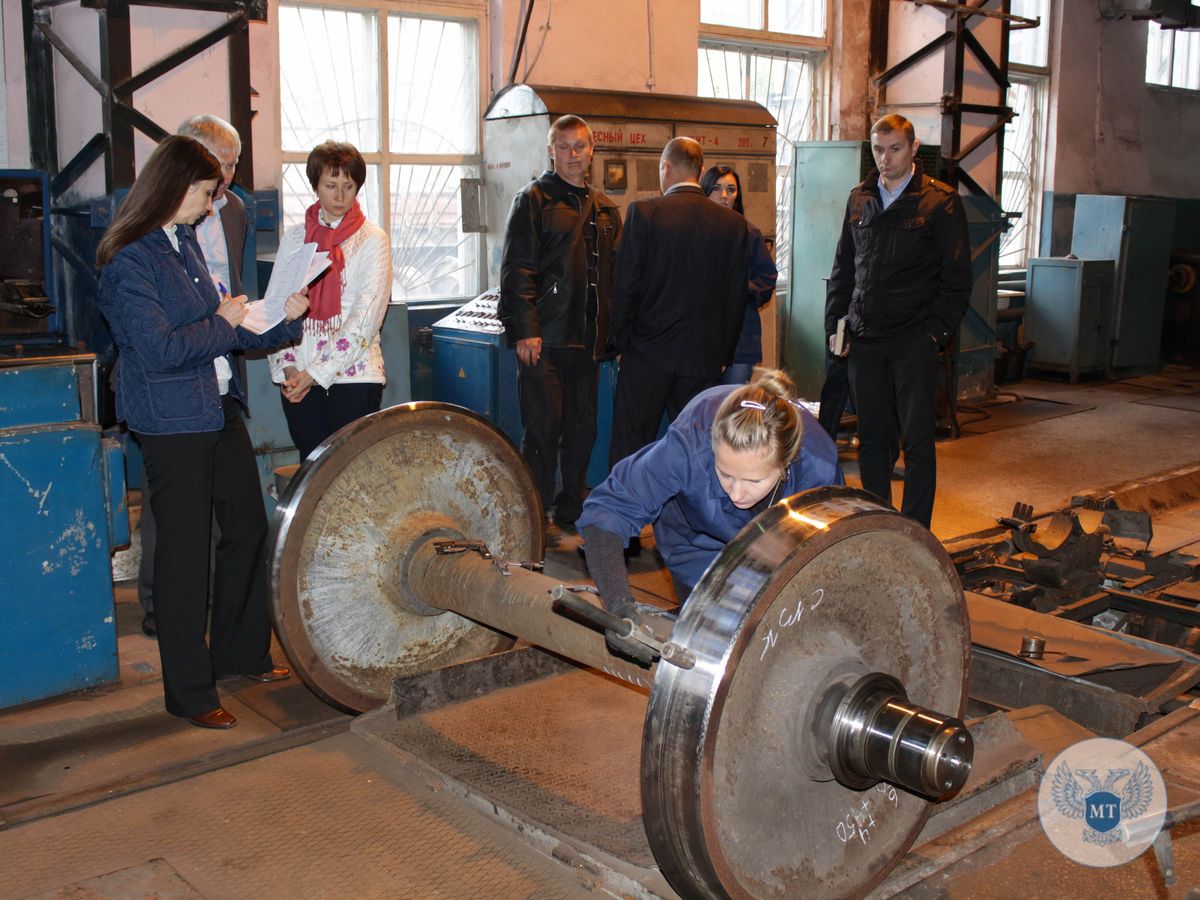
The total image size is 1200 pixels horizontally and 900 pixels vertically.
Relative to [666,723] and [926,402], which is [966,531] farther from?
[666,723]

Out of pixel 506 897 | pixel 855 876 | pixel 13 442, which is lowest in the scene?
pixel 506 897

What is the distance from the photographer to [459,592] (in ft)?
9.34

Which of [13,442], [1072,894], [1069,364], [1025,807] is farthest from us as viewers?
[1069,364]

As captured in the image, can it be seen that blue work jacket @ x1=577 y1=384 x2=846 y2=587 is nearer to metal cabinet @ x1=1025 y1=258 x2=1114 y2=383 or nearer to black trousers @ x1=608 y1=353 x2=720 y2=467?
black trousers @ x1=608 y1=353 x2=720 y2=467

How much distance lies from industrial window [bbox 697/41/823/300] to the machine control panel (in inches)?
108

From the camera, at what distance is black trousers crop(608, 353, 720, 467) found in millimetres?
4578

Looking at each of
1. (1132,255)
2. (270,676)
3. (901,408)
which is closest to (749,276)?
(901,408)

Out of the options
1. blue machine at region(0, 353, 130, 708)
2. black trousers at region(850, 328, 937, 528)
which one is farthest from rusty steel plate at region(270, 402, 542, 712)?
black trousers at region(850, 328, 937, 528)

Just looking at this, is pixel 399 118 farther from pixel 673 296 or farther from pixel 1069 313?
pixel 1069 313

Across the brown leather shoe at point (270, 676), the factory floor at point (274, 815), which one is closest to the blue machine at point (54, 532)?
the factory floor at point (274, 815)

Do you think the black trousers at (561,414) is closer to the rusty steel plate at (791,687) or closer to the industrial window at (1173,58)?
the rusty steel plate at (791,687)

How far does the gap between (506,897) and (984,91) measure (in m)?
7.35

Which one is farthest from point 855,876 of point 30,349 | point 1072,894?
point 30,349

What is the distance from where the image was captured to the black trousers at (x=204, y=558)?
295cm
